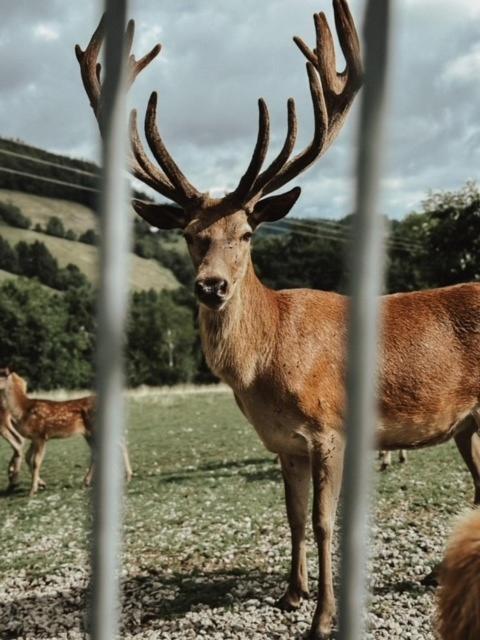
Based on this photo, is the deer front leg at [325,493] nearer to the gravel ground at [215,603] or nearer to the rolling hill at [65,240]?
the gravel ground at [215,603]

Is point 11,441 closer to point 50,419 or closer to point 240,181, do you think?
point 50,419

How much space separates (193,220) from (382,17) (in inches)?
169

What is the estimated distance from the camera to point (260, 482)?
10.6m

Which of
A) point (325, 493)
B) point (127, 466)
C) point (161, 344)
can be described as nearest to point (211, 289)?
point (325, 493)

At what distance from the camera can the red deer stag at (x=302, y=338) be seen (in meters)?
5.25

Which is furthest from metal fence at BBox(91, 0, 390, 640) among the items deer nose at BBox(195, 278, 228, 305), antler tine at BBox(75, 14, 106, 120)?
antler tine at BBox(75, 14, 106, 120)

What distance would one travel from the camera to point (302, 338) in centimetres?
562

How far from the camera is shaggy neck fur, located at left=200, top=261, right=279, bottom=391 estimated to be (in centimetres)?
543

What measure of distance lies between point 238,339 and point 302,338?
18.8 inches

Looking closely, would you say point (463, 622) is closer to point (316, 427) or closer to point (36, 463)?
point (316, 427)

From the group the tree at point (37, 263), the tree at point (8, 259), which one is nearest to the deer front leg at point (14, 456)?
the tree at point (37, 263)

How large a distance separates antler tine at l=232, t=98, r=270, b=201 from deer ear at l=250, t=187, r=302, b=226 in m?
0.16

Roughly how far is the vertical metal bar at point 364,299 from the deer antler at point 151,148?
4.51 m

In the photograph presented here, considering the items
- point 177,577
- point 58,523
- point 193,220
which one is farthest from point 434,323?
point 58,523
